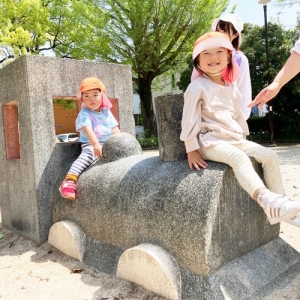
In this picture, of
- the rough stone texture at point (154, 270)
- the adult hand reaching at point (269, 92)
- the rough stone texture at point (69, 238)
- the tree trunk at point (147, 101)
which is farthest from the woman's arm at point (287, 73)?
the tree trunk at point (147, 101)

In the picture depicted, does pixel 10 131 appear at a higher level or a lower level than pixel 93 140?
higher

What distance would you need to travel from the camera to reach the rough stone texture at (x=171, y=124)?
2.70 metres

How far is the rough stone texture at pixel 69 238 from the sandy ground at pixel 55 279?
8cm

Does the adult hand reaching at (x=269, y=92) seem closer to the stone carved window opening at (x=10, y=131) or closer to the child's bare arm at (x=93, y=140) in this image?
the child's bare arm at (x=93, y=140)

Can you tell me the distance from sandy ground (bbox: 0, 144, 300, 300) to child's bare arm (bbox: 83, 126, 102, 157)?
3.34 ft

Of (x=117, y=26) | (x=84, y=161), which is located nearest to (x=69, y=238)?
(x=84, y=161)

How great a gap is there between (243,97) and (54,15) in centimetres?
1621

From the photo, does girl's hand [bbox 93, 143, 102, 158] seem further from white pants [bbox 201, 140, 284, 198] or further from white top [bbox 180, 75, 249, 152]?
white pants [bbox 201, 140, 284, 198]

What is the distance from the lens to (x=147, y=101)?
18.1 m

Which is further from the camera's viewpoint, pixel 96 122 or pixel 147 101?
pixel 147 101

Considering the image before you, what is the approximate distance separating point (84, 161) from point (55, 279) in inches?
42.1

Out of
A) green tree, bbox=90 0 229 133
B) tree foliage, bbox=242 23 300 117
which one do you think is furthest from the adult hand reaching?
tree foliage, bbox=242 23 300 117

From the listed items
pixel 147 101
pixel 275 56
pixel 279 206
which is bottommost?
pixel 279 206

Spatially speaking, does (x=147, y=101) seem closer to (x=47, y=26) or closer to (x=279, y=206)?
(x=47, y=26)
